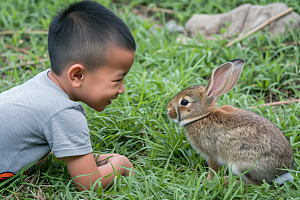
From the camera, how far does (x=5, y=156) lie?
7.63 feet

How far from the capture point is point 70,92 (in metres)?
2.53

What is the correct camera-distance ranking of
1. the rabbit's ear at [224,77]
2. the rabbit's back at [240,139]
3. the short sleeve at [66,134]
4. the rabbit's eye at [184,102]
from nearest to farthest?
1. the short sleeve at [66,134]
2. the rabbit's back at [240,139]
3. the rabbit's ear at [224,77]
4. the rabbit's eye at [184,102]

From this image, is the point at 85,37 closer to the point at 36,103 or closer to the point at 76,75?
the point at 76,75

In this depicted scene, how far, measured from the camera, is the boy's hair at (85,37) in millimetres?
2340

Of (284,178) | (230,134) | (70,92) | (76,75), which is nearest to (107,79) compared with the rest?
(76,75)

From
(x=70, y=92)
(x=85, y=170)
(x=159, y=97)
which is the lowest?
(x=85, y=170)

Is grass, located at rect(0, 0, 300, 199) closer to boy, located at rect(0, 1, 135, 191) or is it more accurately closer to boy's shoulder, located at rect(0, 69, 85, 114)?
boy, located at rect(0, 1, 135, 191)

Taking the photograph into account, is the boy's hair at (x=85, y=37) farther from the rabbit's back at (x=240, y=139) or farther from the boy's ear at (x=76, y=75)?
the rabbit's back at (x=240, y=139)

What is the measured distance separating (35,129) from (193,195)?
1326mm

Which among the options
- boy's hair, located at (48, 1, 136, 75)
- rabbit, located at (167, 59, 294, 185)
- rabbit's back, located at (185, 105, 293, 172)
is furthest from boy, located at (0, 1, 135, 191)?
rabbit's back, located at (185, 105, 293, 172)

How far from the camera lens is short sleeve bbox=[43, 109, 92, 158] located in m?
2.27

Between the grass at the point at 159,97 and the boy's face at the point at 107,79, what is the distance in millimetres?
658

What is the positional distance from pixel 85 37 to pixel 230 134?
1471mm

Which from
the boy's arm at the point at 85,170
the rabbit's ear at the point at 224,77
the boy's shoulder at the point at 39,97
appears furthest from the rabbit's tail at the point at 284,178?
the boy's shoulder at the point at 39,97
